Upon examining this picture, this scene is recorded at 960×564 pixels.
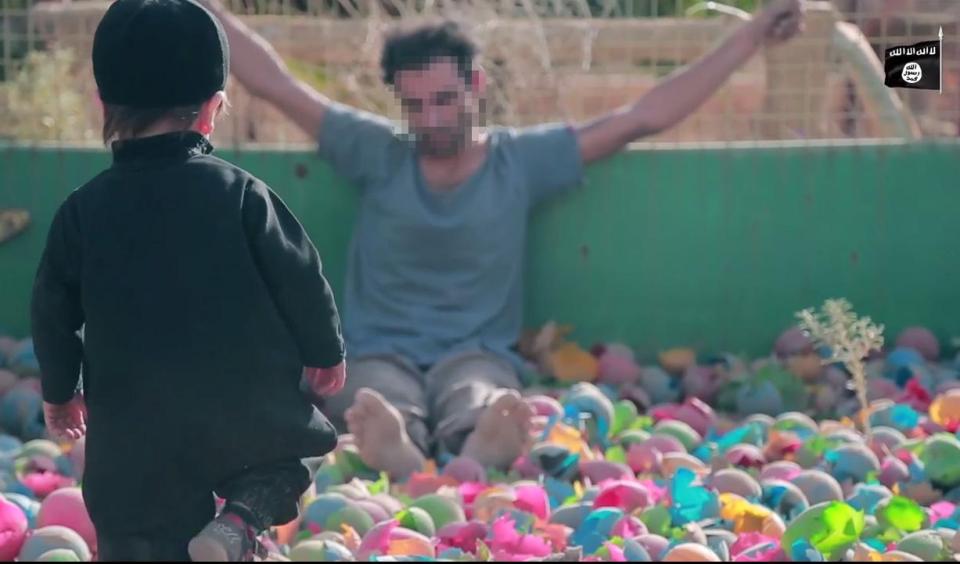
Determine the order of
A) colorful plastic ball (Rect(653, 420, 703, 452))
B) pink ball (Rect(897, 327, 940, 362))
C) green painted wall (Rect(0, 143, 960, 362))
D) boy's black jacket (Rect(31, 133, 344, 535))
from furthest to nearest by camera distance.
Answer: green painted wall (Rect(0, 143, 960, 362))
pink ball (Rect(897, 327, 940, 362))
colorful plastic ball (Rect(653, 420, 703, 452))
boy's black jacket (Rect(31, 133, 344, 535))

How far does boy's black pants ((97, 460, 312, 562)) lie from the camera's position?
2541 millimetres

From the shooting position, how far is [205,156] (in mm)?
2602

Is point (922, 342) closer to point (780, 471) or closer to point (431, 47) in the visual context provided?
point (780, 471)

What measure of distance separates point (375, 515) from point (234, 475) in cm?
88

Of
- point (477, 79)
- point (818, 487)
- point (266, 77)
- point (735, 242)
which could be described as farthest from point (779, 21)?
point (818, 487)

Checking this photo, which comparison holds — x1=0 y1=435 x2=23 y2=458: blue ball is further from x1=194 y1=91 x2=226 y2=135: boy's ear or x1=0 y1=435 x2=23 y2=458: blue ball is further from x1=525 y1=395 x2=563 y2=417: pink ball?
x1=194 y1=91 x2=226 y2=135: boy's ear

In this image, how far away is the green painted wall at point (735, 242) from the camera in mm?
5281

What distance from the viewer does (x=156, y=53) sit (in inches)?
99.3

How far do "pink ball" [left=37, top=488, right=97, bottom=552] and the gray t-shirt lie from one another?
1.46 m

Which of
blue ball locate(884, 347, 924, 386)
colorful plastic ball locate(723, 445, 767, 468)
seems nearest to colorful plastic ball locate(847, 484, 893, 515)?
colorful plastic ball locate(723, 445, 767, 468)

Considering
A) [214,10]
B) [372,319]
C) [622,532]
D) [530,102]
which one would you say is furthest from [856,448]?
[530,102]

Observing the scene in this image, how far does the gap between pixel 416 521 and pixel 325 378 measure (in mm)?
767

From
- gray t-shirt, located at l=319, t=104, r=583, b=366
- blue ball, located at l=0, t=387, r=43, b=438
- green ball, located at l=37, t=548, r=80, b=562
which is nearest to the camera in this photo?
green ball, located at l=37, t=548, r=80, b=562

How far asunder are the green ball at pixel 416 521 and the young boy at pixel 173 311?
2.44 feet
